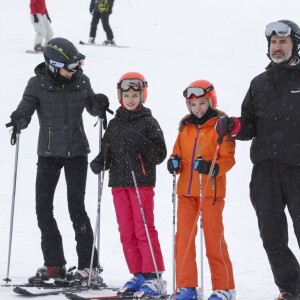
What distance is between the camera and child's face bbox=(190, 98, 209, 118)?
20.2 feet

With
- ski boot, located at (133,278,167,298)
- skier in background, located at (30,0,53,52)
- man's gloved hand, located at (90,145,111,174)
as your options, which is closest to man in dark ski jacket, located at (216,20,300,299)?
ski boot, located at (133,278,167,298)

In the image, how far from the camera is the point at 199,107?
6156mm

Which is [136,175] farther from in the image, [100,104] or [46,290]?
[46,290]

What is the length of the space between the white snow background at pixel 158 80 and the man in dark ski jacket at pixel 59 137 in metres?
0.48

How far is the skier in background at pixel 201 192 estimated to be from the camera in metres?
6.00

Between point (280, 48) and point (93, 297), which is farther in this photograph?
point (93, 297)

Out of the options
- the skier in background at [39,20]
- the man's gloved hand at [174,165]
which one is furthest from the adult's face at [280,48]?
the skier in background at [39,20]

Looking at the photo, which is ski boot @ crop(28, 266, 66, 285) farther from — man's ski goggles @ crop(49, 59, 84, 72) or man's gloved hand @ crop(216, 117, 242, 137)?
man's gloved hand @ crop(216, 117, 242, 137)

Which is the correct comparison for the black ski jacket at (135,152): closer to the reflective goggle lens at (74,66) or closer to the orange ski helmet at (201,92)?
the orange ski helmet at (201,92)

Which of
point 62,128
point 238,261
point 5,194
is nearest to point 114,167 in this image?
point 62,128

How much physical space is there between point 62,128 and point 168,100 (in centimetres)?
813

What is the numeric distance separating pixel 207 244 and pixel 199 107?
100 centimetres

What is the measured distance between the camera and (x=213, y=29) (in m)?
24.5

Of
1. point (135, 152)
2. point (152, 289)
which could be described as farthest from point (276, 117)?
point (152, 289)
